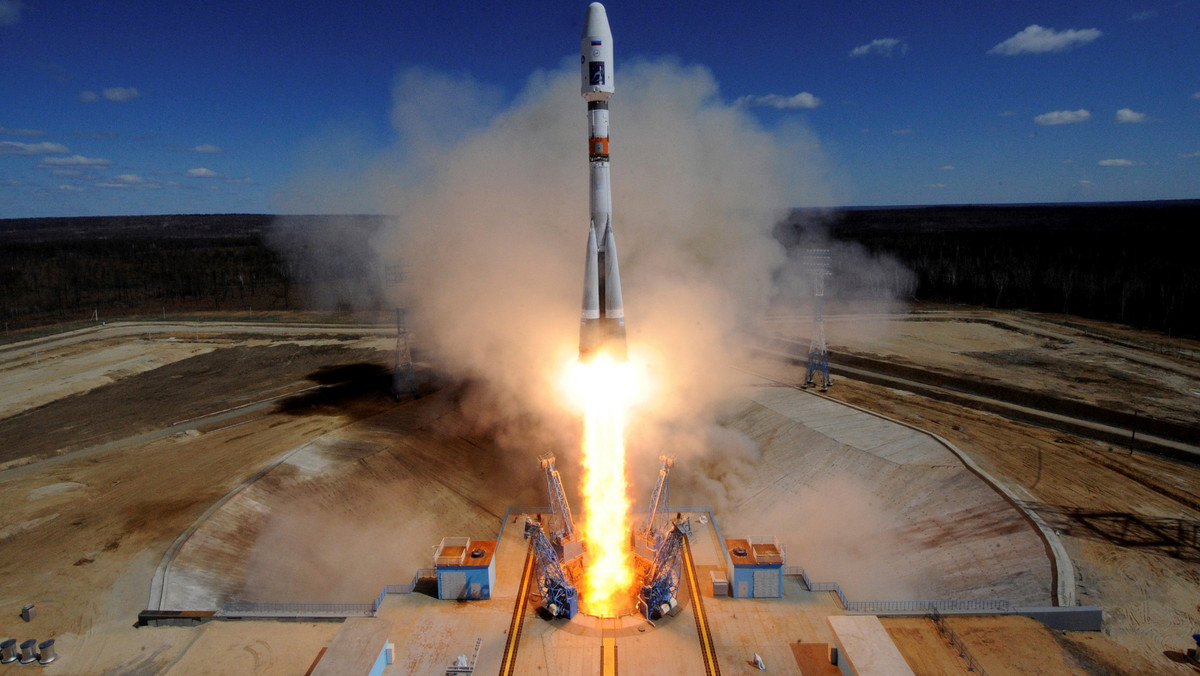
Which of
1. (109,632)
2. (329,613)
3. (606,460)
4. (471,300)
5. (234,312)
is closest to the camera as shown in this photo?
(109,632)

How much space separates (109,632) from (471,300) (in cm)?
2305

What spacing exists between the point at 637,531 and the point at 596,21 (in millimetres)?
21498

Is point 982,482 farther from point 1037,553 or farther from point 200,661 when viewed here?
point 200,661

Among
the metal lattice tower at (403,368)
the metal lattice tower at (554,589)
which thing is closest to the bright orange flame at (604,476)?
the metal lattice tower at (554,589)

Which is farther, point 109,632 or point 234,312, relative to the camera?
point 234,312

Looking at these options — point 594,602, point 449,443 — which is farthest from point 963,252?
point 594,602

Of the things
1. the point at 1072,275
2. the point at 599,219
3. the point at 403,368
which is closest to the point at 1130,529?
the point at 599,219

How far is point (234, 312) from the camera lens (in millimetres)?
88875

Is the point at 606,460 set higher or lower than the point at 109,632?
higher

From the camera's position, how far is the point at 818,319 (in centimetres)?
4581

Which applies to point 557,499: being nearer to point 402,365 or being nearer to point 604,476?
point 604,476

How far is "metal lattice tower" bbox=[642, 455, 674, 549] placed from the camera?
91.7 ft

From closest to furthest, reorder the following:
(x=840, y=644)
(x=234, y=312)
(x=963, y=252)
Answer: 1. (x=840, y=644)
2. (x=234, y=312)
3. (x=963, y=252)

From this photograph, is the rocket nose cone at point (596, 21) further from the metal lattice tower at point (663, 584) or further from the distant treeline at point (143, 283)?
the distant treeline at point (143, 283)
